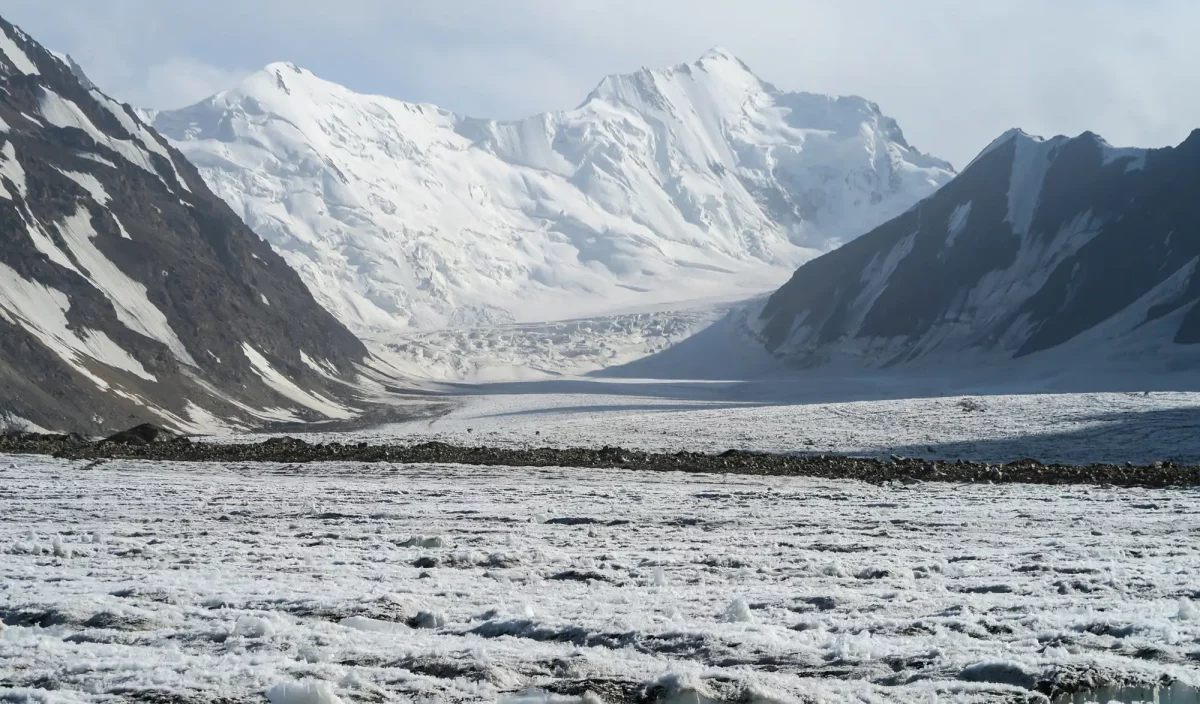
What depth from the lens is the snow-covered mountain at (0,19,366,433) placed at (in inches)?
2640

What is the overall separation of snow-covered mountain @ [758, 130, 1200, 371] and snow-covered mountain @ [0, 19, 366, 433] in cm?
6474

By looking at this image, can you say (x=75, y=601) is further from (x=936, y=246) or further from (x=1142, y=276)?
(x=936, y=246)

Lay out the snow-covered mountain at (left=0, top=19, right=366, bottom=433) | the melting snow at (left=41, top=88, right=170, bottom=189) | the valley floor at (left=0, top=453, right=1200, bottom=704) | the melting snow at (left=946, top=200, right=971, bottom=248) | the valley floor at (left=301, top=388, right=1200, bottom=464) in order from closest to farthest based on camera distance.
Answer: the valley floor at (left=0, top=453, right=1200, bottom=704) → the valley floor at (left=301, top=388, right=1200, bottom=464) → the snow-covered mountain at (left=0, top=19, right=366, bottom=433) → the melting snow at (left=41, top=88, right=170, bottom=189) → the melting snow at (left=946, top=200, right=971, bottom=248)

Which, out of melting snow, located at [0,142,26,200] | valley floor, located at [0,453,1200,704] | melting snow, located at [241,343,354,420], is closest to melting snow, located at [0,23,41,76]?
melting snow, located at [0,142,26,200]

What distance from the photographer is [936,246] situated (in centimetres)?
13775

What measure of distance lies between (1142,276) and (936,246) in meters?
34.3

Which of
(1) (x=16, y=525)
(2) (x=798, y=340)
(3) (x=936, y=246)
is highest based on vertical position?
(3) (x=936, y=246)

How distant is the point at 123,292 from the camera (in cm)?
8812

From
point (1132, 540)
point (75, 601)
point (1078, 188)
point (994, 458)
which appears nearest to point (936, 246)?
point (1078, 188)

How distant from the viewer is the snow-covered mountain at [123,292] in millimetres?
67062

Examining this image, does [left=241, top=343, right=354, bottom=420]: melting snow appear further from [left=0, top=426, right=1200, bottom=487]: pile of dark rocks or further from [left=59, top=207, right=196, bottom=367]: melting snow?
[left=0, top=426, right=1200, bottom=487]: pile of dark rocks

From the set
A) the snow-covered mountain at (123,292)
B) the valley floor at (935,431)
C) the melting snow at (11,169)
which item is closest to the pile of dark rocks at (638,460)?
the valley floor at (935,431)

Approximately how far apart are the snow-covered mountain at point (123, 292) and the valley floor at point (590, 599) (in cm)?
4684

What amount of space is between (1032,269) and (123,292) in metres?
91.4
